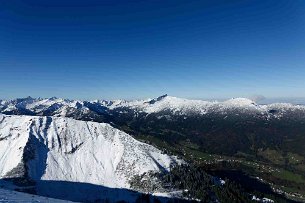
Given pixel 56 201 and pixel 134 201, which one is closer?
pixel 56 201

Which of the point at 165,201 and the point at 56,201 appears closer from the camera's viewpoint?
the point at 56,201

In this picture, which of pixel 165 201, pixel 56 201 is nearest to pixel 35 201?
pixel 56 201

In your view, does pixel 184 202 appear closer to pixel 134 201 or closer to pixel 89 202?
pixel 134 201

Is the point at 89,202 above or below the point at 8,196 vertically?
below

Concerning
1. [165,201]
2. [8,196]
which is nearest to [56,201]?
[8,196]

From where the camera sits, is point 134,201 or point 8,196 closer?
point 8,196

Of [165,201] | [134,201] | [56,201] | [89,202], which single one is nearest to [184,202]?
[165,201]

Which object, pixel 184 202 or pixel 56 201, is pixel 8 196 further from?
pixel 184 202
